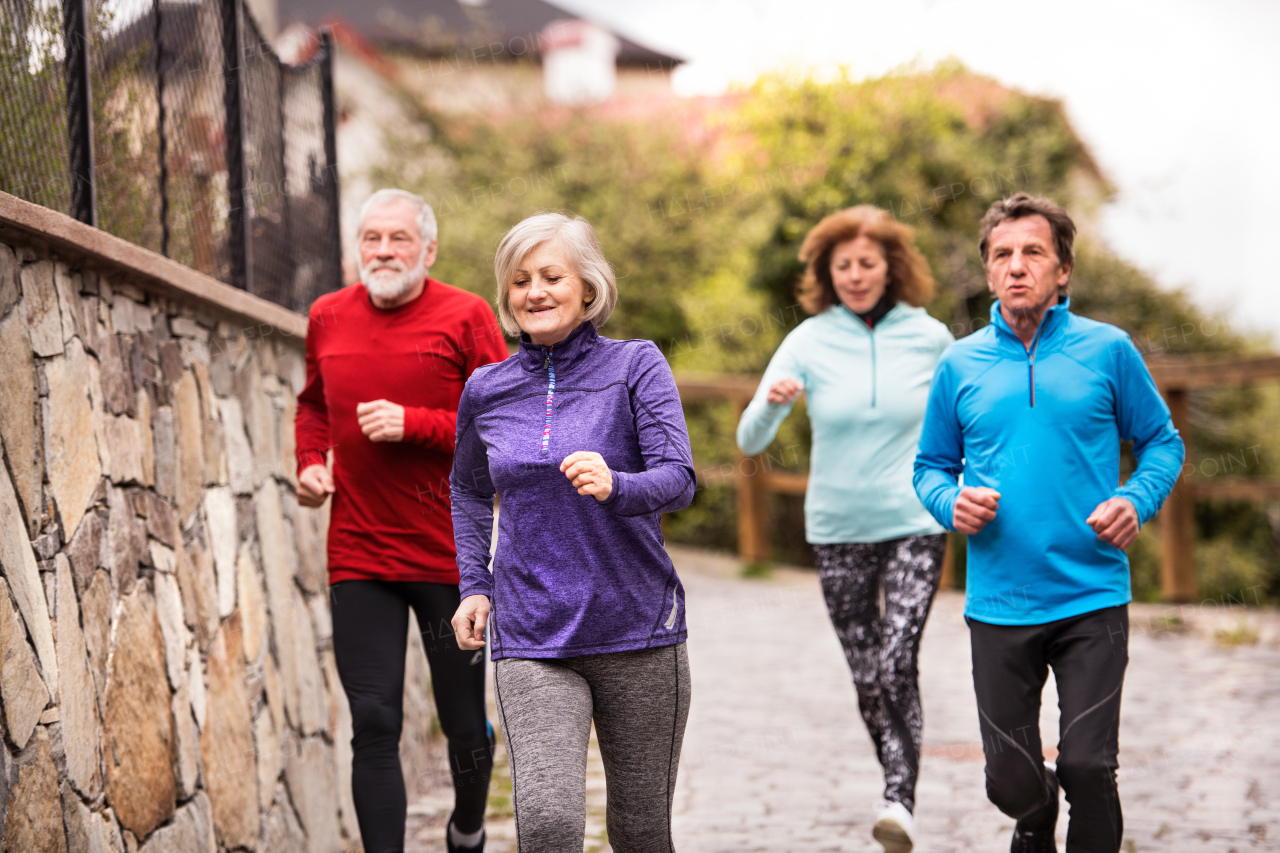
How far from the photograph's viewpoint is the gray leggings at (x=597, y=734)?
7.95ft

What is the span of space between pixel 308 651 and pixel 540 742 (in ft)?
6.81

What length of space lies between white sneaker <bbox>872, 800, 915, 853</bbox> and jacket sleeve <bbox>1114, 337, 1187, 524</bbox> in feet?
4.21

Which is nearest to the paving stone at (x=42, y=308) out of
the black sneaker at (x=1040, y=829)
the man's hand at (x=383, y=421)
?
the man's hand at (x=383, y=421)

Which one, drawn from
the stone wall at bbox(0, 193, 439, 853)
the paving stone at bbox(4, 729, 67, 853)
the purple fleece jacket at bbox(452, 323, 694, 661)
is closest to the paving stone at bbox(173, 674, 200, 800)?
the stone wall at bbox(0, 193, 439, 853)

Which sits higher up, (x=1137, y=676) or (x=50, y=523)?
(x=50, y=523)

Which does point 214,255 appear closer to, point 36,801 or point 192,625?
point 192,625

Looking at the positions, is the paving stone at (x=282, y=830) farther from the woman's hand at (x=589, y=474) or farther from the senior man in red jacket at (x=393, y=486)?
the woman's hand at (x=589, y=474)

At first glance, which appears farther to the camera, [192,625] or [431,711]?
[431,711]

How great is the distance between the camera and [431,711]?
569 centimetres

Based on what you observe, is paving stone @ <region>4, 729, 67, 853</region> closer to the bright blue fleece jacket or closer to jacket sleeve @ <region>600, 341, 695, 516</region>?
jacket sleeve @ <region>600, 341, 695, 516</region>

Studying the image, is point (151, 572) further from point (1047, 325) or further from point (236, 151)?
point (1047, 325)

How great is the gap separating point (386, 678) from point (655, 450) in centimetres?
128

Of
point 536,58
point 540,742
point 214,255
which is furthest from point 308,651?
point 536,58

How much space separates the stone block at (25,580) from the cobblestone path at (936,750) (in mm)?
2011
